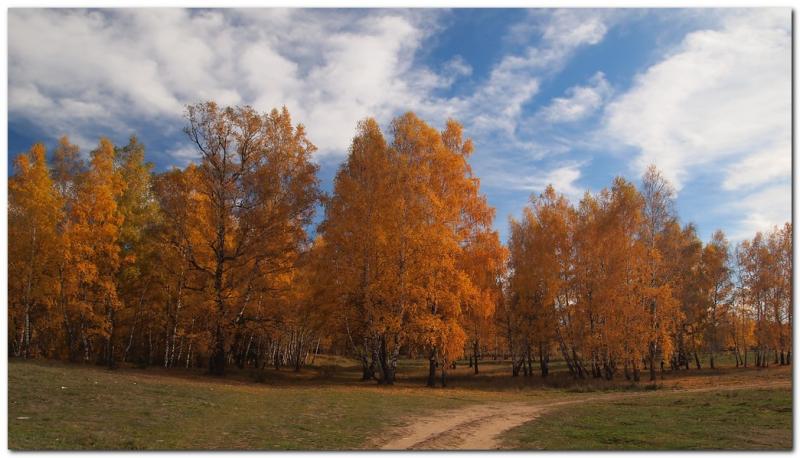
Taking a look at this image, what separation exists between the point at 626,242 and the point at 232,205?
2266 centimetres

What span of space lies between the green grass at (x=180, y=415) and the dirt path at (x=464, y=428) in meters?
0.81

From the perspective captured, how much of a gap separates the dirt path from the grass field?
1.62 ft

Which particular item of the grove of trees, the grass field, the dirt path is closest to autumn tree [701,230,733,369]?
the grove of trees

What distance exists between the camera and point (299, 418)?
13.7m

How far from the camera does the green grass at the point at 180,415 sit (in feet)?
32.4

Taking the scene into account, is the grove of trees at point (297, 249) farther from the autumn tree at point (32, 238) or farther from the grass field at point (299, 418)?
the grass field at point (299, 418)

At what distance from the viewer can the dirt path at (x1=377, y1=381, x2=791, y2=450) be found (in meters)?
10.9

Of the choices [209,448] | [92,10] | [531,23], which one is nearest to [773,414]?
[531,23]

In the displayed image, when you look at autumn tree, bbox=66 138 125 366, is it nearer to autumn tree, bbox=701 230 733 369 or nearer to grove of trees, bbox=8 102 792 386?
grove of trees, bbox=8 102 792 386

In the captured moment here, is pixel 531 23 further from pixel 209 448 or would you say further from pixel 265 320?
pixel 265 320

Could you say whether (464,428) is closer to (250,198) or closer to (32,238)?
(250,198)

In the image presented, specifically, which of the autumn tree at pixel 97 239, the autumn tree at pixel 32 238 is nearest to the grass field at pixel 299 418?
the autumn tree at pixel 97 239

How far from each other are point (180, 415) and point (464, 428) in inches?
290

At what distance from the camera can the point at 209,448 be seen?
31.9 ft
